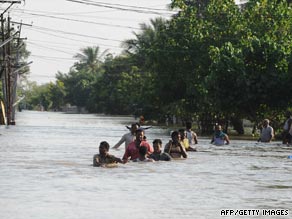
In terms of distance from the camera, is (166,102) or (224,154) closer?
(224,154)

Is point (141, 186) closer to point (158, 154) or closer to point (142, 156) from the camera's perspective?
point (142, 156)

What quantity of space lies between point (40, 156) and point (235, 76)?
715 inches

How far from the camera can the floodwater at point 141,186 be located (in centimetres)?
1423

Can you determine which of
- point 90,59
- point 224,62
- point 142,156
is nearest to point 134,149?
point 142,156

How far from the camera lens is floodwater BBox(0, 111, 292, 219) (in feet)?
46.7

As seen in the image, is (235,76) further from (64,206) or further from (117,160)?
(64,206)

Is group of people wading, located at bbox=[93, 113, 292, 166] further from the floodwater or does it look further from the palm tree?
the palm tree

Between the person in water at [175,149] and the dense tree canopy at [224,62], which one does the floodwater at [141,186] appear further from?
the dense tree canopy at [224,62]

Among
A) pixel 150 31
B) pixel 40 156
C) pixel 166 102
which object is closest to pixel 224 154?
pixel 40 156

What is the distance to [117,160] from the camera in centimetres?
2388

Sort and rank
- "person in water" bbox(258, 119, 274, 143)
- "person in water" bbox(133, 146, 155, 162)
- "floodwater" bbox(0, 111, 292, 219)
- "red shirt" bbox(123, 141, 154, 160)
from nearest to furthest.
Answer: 1. "floodwater" bbox(0, 111, 292, 219)
2. "person in water" bbox(133, 146, 155, 162)
3. "red shirt" bbox(123, 141, 154, 160)
4. "person in water" bbox(258, 119, 274, 143)

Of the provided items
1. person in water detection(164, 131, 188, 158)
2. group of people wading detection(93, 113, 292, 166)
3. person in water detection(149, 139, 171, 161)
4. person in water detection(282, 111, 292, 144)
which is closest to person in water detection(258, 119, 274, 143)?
person in water detection(282, 111, 292, 144)

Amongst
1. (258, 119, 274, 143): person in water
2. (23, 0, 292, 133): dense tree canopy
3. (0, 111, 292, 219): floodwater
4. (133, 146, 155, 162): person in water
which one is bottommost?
(0, 111, 292, 219): floodwater

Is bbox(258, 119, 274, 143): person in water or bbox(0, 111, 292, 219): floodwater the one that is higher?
bbox(258, 119, 274, 143): person in water
